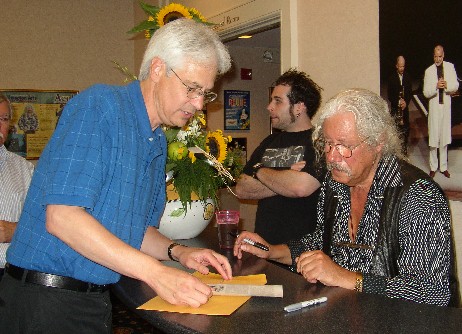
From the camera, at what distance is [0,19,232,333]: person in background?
1204mm

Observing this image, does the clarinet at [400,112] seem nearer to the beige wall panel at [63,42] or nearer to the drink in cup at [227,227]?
the drink in cup at [227,227]

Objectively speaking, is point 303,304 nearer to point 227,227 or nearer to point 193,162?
point 227,227

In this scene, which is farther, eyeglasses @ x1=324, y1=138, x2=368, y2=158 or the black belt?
eyeglasses @ x1=324, y1=138, x2=368, y2=158

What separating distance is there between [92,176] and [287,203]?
1719 mm

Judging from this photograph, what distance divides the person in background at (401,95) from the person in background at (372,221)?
75cm

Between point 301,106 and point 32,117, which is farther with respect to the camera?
point 32,117

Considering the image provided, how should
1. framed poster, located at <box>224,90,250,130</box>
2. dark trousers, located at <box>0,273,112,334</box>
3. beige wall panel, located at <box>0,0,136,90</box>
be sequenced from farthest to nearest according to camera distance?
framed poster, located at <box>224,90,250,130</box>
beige wall panel, located at <box>0,0,136,90</box>
dark trousers, located at <box>0,273,112,334</box>

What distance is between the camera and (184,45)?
1.39 m

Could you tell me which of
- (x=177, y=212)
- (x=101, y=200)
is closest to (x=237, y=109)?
(x=177, y=212)

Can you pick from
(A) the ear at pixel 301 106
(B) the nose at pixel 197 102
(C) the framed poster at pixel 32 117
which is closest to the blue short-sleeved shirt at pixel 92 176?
(B) the nose at pixel 197 102

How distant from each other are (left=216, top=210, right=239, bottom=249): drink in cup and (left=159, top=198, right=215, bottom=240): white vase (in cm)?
23

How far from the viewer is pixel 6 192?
2588 mm

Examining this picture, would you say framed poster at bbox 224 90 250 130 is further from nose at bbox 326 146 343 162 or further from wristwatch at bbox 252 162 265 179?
nose at bbox 326 146 343 162

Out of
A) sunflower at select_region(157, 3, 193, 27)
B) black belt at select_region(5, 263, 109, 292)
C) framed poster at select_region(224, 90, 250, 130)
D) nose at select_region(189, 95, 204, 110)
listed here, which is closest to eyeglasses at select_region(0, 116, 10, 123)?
sunflower at select_region(157, 3, 193, 27)
